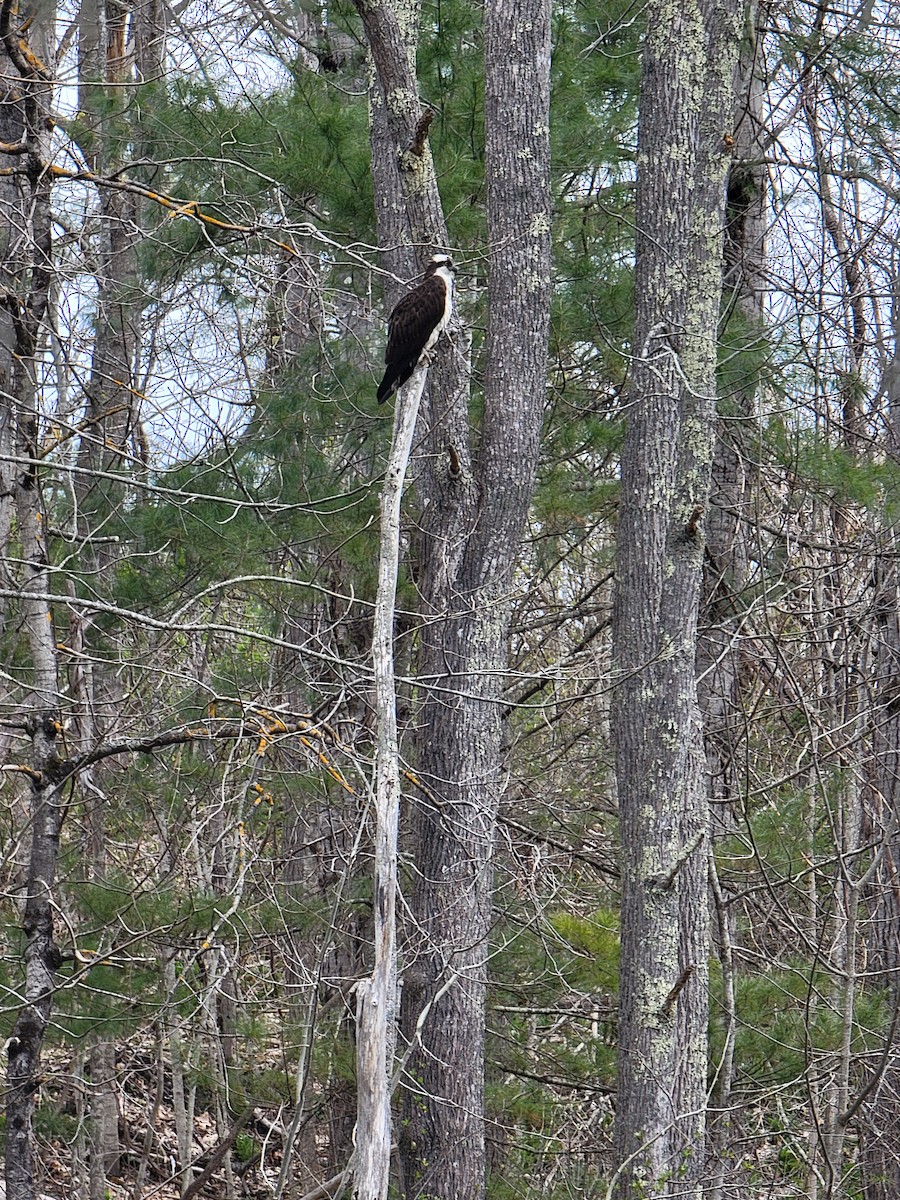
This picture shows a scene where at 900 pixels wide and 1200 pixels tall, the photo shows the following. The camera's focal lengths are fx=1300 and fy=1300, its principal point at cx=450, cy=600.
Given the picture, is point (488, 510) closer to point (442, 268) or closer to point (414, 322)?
point (414, 322)

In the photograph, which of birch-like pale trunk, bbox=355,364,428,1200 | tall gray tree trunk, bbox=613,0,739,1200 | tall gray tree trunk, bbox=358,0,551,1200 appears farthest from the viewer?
tall gray tree trunk, bbox=613,0,739,1200

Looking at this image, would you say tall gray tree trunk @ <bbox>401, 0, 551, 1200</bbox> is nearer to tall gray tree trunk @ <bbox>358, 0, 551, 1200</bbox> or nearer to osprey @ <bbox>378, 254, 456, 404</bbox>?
tall gray tree trunk @ <bbox>358, 0, 551, 1200</bbox>

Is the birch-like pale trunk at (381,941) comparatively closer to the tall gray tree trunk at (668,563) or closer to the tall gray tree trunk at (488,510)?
the tall gray tree trunk at (488,510)

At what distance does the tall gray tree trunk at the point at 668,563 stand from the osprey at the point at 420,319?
1043 mm

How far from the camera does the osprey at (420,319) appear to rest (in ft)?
17.6

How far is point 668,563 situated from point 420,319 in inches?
68.5

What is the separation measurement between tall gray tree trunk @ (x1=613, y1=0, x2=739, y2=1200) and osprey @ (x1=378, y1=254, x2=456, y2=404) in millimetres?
1043

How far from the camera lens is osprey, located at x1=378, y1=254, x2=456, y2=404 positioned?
5.37m

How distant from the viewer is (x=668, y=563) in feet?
→ 20.4

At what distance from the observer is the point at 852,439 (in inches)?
304

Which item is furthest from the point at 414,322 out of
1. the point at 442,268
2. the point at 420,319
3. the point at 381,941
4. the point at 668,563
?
the point at 381,941

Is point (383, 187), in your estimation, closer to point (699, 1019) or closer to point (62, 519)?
point (62, 519)

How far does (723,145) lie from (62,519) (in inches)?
148

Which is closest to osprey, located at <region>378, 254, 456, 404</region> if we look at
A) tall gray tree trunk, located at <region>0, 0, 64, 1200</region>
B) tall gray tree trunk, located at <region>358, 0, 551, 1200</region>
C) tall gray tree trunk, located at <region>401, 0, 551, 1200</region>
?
tall gray tree trunk, located at <region>358, 0, 551, 1200</region>
